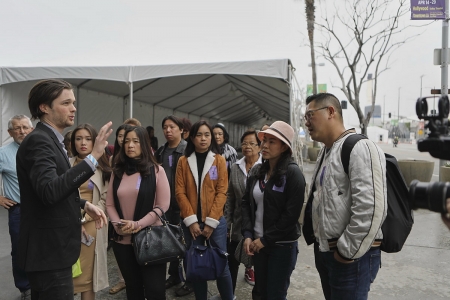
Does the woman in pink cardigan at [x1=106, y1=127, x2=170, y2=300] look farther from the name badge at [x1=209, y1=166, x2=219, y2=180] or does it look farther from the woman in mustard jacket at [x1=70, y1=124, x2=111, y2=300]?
the name badge at [x1=209, y1=166, x2=219, y2=180]

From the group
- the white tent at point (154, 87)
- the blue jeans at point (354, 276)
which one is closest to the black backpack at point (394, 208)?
the blue jeans at point (354, 276)

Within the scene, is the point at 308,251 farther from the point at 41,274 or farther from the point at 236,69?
the point at 41,274

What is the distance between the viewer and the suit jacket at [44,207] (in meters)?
1.80

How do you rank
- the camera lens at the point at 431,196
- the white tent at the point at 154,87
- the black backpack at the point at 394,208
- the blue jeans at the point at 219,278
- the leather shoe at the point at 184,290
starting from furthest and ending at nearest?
the white tent at the point at 154,87 < the leather shoe at the point at 184,290 < the blue jeans at the point at 219,278 < the black backpack at the point at 394,208 < the camera lens at the point at 431,196

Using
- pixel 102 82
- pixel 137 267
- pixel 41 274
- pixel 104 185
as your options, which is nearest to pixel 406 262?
pixel 137 267

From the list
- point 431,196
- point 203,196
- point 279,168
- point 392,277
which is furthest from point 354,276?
point 392,277

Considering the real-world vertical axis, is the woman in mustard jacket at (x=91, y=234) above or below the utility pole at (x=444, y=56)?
below

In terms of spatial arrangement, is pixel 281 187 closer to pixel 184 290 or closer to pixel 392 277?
pixel 184 290

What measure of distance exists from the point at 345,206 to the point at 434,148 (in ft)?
2.36

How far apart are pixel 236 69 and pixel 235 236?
3948 millimetres

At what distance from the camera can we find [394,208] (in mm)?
2008

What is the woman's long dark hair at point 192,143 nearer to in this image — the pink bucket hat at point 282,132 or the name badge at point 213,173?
the name badge at point 213,173

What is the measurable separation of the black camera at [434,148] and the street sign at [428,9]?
28.3 ft

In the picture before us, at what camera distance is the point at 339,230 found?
203 centimetres
